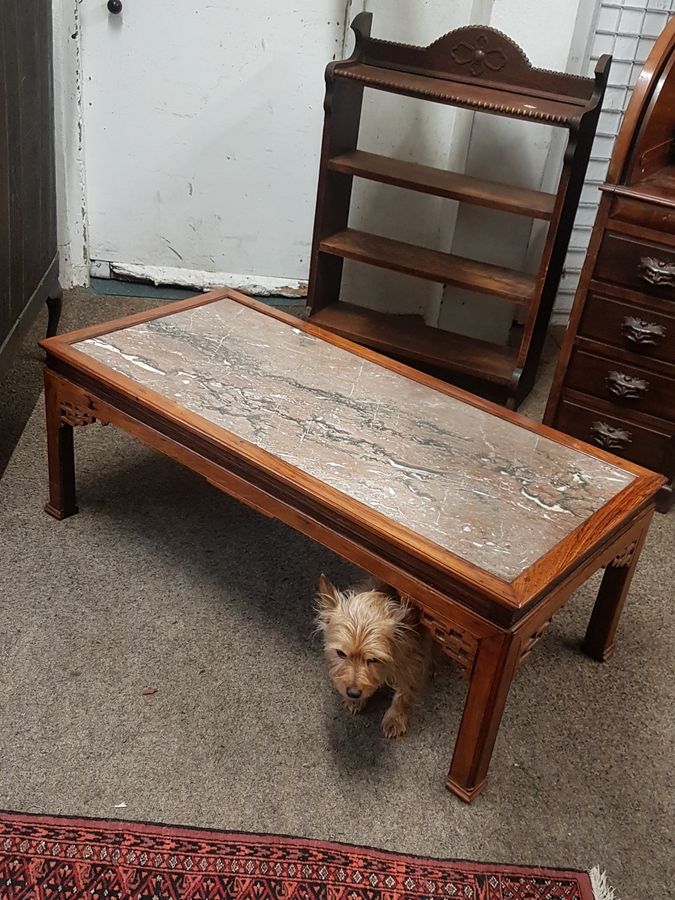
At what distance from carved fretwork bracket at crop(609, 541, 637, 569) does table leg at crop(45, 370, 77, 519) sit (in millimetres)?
1198

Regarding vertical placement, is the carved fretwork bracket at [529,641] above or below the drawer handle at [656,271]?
below

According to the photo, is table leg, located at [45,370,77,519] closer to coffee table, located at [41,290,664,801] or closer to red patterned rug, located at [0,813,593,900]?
coffee table, located at [41,290,664,801]

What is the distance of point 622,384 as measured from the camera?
2.42m

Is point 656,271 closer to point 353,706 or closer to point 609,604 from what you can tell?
point 609,604

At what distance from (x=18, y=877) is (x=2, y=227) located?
4.74ft

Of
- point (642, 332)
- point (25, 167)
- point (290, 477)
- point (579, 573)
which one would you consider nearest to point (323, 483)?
point (290, 477)

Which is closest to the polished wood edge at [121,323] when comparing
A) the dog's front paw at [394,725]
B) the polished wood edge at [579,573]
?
the dog's front paw at [394,725]

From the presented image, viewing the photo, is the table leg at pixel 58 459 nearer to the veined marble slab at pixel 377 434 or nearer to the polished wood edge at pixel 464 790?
the veined marble slab at pixel 377 434

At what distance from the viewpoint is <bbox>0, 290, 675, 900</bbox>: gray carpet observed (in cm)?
158

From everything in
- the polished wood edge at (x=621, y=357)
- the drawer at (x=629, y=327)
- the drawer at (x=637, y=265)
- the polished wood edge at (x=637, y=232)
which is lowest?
the polished wood edge at (x=621, y=357)

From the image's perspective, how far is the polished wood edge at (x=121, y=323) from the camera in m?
2.04

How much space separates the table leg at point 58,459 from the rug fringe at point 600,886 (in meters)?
1.38

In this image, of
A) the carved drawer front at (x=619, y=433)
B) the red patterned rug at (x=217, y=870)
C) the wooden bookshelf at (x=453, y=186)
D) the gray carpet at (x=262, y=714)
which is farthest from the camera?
the wooden bookshelf at (x=453, y=186)

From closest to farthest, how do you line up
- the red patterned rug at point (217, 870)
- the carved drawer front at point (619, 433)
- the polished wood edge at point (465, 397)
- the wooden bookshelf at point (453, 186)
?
the red patterned rug at point (217, 870) < the polished wood edge at point (465, 397) < the carved drawer front at point (619, 433) < the wooden bookshelf at point (453, 186)
